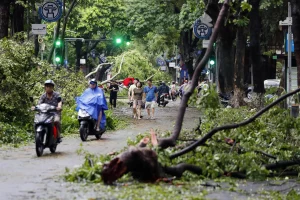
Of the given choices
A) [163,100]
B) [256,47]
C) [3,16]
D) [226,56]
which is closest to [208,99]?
[3,16]

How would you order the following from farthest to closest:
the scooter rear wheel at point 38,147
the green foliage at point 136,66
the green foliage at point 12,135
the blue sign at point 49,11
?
the green foliage at point 136,66 → the blue sign at point 49,11 → the green foliage at point 12,135 → the scooter rear wheel at point 38,147

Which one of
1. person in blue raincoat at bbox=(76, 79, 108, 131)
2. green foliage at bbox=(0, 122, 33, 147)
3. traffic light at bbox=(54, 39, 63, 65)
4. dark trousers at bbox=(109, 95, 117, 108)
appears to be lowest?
dark trousers at bbox=(109, 95, 117, 108)

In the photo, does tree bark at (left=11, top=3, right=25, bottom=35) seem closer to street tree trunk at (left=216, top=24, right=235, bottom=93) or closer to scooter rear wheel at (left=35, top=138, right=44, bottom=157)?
street tree trunk at (left=216, top=24, right=235, bottom=93)

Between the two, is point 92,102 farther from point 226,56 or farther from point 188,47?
point 188,47

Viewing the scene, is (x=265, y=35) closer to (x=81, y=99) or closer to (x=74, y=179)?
(x=81, y=99)

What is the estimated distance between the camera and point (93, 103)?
23500 millimetres

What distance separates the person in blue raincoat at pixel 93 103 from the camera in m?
23.4

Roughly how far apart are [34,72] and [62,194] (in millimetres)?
14640

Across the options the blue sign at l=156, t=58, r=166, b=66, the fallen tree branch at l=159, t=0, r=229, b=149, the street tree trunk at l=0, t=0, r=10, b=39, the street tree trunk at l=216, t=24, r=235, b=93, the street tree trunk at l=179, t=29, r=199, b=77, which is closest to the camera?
the fallen tree branch at l=159, t=0, r=229, b=149

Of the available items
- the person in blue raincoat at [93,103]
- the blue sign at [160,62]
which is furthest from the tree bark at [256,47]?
the blue sign at [160,62]

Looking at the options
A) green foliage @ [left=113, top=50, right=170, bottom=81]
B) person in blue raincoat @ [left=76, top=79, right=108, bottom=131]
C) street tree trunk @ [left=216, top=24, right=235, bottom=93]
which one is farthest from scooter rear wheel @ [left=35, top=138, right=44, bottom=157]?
green foliage @ [left=113, top=50, right=170, bottom=81]

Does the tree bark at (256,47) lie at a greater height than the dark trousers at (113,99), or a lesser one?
greater

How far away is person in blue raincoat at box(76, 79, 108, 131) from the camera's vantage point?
23.4 metres

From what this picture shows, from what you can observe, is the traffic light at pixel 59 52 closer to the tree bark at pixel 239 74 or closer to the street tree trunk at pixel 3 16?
the tree bark at pixel 239 74
